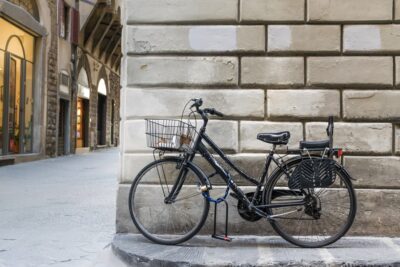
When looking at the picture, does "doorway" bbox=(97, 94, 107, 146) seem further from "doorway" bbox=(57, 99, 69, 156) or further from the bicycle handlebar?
the bicycle handlebar

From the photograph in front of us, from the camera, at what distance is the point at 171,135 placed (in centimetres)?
525

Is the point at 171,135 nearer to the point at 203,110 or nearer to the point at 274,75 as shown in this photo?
the point at 203,110

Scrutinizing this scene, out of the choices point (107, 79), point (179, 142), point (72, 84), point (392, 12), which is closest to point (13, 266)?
point (179, 142)

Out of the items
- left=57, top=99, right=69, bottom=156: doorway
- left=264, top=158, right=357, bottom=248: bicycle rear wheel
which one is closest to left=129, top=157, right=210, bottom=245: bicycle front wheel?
left=264, top=158, right=357, bottom=248: bicycle rear wheel

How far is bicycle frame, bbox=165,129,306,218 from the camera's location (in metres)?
5.11

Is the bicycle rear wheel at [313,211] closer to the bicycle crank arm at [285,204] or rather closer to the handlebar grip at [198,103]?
the bicycle crank arm at [285,204]

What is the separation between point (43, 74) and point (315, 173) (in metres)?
14.5

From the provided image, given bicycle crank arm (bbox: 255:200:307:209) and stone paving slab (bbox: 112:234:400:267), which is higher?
bicycle crank arm (bbox: 255:200:307:209)

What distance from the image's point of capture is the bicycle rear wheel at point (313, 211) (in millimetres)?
5105

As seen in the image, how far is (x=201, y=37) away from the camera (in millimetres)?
5617

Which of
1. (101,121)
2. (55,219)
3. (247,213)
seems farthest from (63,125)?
(247,213)

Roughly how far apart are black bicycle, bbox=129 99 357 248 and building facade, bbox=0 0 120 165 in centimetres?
1031

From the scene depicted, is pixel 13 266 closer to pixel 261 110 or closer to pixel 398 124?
pixel 261 110

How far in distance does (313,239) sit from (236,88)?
1.65m
